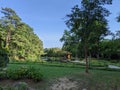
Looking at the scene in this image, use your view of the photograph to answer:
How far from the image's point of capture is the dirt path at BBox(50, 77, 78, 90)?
9.99m

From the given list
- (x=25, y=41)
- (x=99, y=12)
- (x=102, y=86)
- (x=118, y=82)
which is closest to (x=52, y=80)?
(x=102, y=86)

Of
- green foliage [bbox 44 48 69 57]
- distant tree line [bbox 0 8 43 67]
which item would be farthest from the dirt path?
green foliage [bbox 44 48 69 57]

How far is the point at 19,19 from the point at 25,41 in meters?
4.28

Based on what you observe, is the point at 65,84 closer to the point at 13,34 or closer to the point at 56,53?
the point at 13,34

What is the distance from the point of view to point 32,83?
10.4m

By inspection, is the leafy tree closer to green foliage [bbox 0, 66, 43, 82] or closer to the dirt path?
green foliage [bbox 0, 66, 43, 82]

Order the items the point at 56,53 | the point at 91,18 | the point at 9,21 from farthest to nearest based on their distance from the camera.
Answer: the point at 56,53, the point at 9,21, the point at 91,18

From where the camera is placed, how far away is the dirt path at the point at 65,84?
32.8 feet

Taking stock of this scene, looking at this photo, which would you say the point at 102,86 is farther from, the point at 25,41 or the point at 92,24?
the point at 25,41

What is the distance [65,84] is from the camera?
10.4 m

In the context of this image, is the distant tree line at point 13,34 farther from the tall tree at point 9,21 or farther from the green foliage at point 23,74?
the green foliage at point 23,74

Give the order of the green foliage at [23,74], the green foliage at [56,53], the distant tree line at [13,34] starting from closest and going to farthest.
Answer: the green foliage at [23,74]
the distant tree line at [13,34]
the green foliage at [56,53]

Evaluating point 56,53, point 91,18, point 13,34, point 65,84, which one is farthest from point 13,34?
point 65,84

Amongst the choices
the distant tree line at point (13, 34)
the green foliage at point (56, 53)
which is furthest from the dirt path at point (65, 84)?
the green foliage at point (56, 53)
